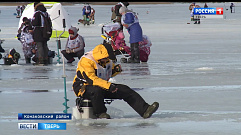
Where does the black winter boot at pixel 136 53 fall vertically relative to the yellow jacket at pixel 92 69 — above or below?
below

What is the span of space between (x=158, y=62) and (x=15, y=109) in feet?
27.9

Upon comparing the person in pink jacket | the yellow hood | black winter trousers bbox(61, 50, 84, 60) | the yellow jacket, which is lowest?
black winter trousers bbox(61, 50, 84, 60)

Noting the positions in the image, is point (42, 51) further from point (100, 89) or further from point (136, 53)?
point (100, 89)

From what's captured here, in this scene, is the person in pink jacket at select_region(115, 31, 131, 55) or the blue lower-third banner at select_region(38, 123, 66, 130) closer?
the blue lower-third banner at select_region(38, 123, 66, 130)

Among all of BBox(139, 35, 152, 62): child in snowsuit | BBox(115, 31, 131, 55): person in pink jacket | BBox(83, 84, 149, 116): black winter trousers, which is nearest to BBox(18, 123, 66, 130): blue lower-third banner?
BBox(83, 84, 149, 116): black winter trousers

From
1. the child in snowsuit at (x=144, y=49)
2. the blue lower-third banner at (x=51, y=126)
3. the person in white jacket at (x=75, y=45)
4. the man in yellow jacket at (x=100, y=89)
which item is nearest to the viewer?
the blue lower-third banner at (x=51, y=126)

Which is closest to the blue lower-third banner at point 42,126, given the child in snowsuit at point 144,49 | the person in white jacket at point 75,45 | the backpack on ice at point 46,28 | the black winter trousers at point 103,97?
the black winter trousers at point 103,97

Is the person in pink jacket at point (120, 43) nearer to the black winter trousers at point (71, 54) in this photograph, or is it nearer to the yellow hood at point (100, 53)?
the black winter trousers at point (71, 54)

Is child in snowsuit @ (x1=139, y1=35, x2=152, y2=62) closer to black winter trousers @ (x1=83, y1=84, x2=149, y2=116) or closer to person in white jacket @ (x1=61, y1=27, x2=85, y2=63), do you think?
person in white jacket @ (x1=61, y1=27, x2=85, y2=63)

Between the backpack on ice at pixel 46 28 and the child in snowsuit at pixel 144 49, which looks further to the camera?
the child in snowsuit at pixel 144 49

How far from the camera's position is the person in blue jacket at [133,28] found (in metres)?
17.1

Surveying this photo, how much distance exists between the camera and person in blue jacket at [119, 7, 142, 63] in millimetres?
17141

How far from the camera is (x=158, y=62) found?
58.4 ft

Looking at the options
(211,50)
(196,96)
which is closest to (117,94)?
(196,96)
